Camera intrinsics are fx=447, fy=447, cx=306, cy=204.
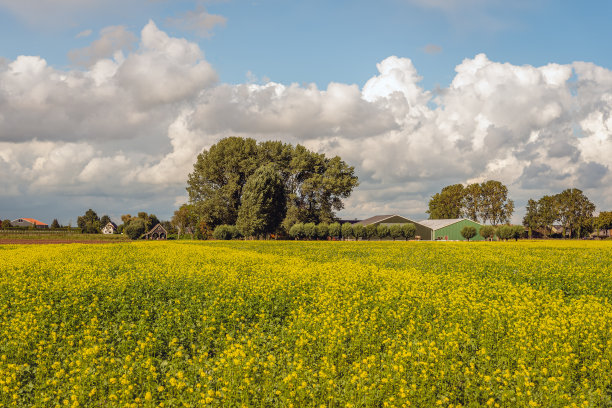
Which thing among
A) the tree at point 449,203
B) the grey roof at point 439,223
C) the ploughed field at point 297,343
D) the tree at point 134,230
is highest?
the tree at point 449,203

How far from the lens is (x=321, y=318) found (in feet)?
40.5

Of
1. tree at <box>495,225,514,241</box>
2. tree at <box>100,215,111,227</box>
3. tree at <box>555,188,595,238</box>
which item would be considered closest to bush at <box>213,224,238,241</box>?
tree at <box>495,225,514,241</box>

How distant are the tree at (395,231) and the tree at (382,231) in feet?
2.74

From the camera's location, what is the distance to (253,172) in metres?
88.2

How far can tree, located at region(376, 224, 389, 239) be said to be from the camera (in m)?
89.5

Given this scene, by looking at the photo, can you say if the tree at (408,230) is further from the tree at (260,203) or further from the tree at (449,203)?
the tree at (449,203)

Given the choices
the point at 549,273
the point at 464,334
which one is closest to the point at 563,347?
the point at 464,334

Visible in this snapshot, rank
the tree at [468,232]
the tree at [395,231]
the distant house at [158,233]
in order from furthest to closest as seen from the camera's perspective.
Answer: the distant house at [158,233] < the tree at [468,232] < the tree at [395,231]

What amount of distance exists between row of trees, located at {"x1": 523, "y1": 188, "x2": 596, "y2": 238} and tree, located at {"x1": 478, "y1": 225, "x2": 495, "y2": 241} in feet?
120

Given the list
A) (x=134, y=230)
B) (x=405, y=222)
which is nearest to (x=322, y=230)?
(x=405, y=222)

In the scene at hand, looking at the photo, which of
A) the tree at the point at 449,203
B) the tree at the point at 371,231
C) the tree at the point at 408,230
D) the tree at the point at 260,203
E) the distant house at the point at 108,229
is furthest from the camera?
the distant house at the point at 108,229

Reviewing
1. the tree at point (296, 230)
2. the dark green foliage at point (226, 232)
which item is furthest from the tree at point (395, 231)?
the dark green foliage at point (226, 232)

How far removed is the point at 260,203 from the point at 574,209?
9531 cm

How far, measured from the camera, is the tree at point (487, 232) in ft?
309
